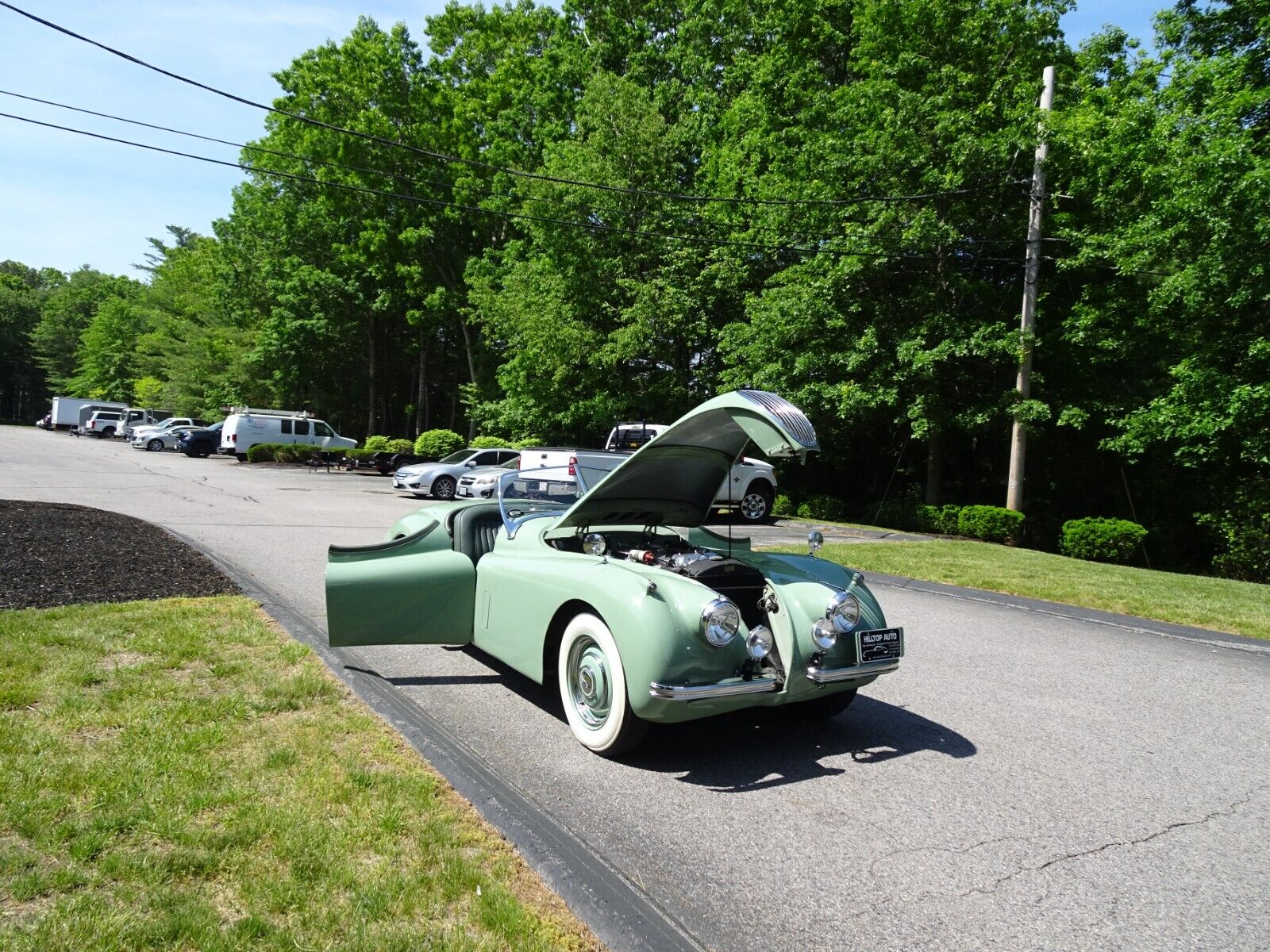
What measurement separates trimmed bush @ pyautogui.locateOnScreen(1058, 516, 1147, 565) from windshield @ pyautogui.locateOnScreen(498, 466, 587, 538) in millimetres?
12842

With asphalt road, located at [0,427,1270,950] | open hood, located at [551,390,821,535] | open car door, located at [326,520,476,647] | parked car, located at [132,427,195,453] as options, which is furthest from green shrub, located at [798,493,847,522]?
parked car, located at [132,427,195,453]

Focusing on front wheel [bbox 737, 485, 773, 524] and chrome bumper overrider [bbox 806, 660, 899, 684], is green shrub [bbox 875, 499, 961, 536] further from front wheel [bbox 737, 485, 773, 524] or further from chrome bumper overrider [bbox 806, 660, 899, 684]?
chrome bumper overrider [bbox 806, 660, 899, 684]

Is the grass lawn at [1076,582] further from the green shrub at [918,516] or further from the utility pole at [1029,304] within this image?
the green shrub at [918,516]

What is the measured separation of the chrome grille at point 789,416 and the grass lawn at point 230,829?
2.23m

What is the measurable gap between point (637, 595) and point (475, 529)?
2191 mm

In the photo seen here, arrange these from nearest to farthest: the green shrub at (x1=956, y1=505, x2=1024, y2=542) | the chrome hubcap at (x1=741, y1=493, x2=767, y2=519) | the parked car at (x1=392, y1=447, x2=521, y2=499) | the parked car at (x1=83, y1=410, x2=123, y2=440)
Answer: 1. the green shrub at (x1=956, y1=505, x2=1024, y2=542)
2. the chrome hubcap at (x1=741, y1=493, x2=767, y2=519)
3. the parked car at (x1=392, y1=447, x2=521, y2=499)
4. the parked car at (x1=83, y1=410, x2=123, y2=440)

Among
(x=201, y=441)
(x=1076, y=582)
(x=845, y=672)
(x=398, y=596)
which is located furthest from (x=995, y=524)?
(x=201, y=441)

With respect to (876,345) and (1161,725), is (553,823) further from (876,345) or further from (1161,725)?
(876,345)

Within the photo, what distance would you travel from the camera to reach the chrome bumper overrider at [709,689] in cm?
373

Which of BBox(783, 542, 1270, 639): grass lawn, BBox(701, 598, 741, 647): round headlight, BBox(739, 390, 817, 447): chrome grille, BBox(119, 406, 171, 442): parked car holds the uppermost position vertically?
BBox(119, 406, 171, 442): parked car

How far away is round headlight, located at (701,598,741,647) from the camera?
3.86m

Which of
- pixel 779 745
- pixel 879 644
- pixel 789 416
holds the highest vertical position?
pixel 789 416

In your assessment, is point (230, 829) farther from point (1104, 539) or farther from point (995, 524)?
point (995, 524)

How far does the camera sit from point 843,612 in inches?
167
